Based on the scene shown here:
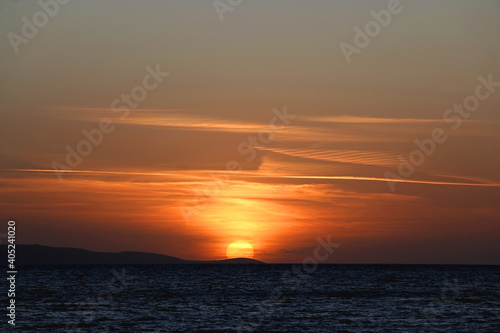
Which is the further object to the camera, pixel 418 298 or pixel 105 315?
pixel 418 298

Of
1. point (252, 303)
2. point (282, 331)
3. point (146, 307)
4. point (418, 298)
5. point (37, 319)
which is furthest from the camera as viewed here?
point (418, 298)

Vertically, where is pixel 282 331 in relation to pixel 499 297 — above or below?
below

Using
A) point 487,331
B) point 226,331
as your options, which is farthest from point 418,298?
point 226,331

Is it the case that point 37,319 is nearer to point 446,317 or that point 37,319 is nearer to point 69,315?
point 69,315

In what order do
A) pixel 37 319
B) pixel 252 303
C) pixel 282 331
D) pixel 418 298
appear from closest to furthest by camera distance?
pixel 282 331 → pixel 37 319 → pixel 252 303 → pixel 418 298

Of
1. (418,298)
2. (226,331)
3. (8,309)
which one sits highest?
(418,298)

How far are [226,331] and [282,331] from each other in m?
4.05

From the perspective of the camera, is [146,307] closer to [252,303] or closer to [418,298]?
[252,303]

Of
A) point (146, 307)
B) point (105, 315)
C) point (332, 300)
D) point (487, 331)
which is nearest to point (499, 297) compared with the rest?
point (332, 300)

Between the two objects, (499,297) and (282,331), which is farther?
(499,297)

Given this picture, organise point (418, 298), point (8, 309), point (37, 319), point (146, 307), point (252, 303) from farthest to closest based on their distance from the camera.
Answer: point (418, 298)
point (252, 303)
point (146, 307)
point (8, 309)
point (37, 319)

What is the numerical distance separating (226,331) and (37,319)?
17.1m

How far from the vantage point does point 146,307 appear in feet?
222

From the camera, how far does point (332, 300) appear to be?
7644 cm
